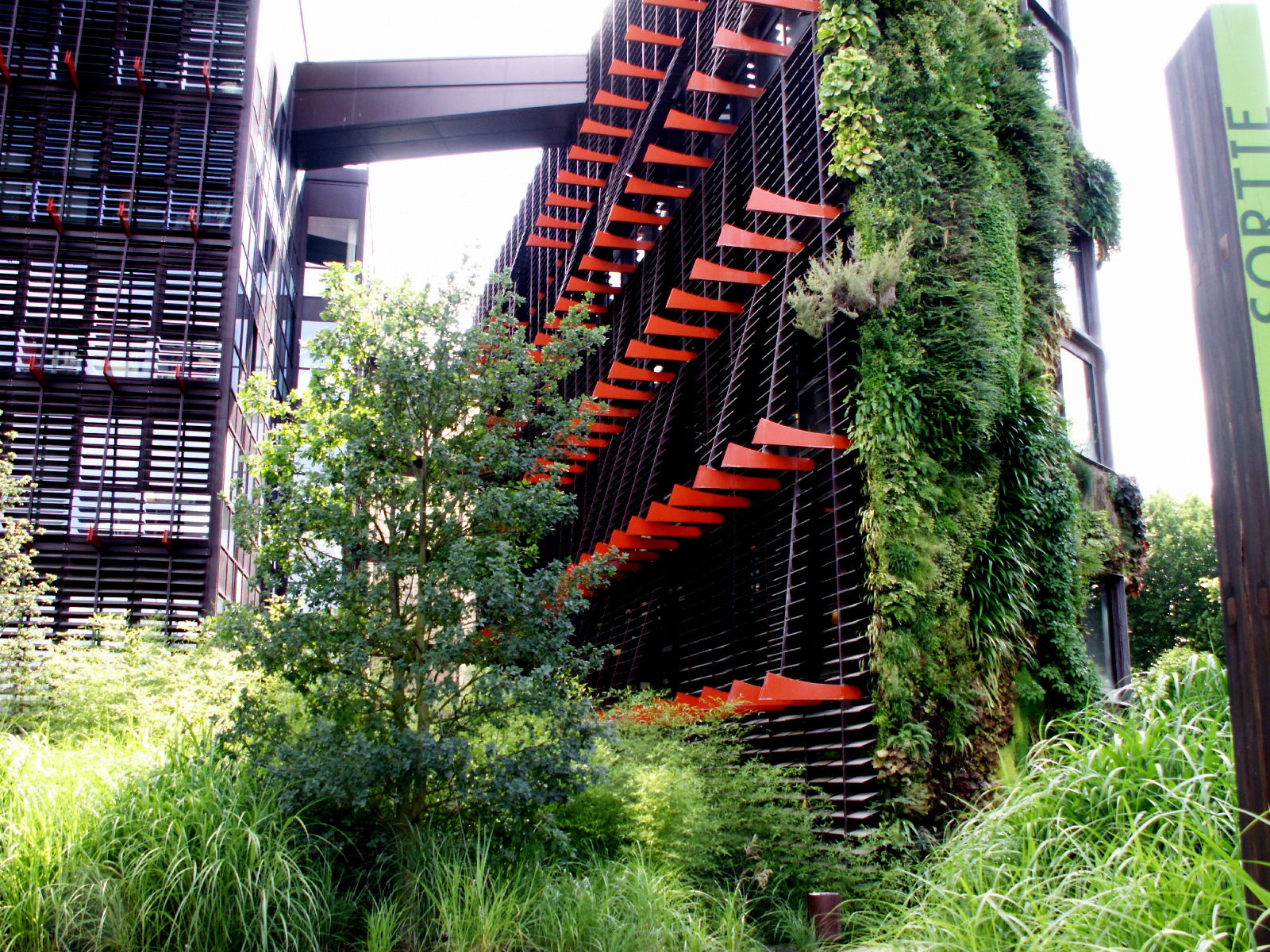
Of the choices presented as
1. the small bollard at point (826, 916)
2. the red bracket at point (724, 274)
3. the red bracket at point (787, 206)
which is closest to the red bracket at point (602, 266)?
the red bracket at point (724, 274)

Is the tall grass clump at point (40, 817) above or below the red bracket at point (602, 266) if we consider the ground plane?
below

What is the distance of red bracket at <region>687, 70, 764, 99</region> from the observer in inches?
616

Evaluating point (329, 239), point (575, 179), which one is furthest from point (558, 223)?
point (329, 239)

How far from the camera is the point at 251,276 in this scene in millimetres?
23484

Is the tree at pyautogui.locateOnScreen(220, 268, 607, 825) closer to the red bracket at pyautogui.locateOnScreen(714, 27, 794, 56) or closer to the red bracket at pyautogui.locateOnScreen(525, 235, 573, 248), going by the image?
the red bracket at pyautogui.locateOnScreen(714, 27, 794, 56)

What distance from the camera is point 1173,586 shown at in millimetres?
30625

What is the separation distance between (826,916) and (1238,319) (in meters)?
4.68

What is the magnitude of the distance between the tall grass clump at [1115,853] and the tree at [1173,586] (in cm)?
2543

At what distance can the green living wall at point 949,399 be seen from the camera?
10.5 m

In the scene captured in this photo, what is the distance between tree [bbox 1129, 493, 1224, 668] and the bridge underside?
18.8 meters

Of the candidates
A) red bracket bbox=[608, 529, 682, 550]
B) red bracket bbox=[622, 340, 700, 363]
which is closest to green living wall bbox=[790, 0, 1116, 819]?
red bracket bbox=[622, 340, 700, 363]

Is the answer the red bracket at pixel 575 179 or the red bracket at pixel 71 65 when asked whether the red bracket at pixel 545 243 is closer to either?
the red bracket at pixel 575 179

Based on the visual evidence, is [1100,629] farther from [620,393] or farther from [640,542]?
[620,393]

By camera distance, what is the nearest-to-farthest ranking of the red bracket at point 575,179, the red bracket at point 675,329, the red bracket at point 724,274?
1. the red bracket at point 724,274
2. the red bracket at point 675,329
3. the red bracket at point 575,179
